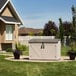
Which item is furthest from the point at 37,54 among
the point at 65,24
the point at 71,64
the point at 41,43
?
the point at 65,24

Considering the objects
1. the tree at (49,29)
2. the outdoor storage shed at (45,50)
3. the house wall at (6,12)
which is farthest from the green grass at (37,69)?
the tree at (49,29)

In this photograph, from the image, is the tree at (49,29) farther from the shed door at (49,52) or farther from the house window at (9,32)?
the shed door at (49,52)

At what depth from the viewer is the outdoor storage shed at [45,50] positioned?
2741cm

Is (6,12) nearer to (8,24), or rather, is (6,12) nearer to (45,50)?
(8,24)

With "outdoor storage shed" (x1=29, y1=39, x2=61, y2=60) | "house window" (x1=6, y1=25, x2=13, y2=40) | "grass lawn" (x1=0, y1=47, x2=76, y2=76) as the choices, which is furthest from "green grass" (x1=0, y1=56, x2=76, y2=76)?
"house window" (x1=6, y1=25, x2=13, y2=40)

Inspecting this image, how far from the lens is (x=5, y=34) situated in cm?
4575

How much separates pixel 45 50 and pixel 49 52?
36cm

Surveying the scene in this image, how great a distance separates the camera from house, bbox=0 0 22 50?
45.3m

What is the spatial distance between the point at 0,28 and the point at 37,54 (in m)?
18.6

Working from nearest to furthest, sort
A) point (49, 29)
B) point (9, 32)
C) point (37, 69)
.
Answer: point (37, 69) → point (9, 32) → point (49, 29)

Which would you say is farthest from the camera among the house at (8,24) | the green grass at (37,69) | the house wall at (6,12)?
the house wall at (6,12)

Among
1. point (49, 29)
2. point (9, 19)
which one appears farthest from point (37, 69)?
point (49, 29)

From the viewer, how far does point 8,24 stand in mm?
46281

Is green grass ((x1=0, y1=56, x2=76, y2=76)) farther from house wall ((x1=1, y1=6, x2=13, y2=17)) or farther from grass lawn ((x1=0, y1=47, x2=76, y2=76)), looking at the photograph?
house wall ((x1=1, y1=6, x2=13, y2=17))
